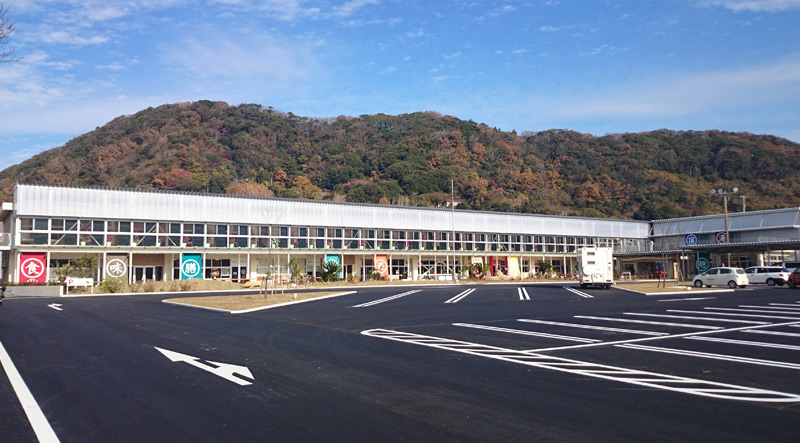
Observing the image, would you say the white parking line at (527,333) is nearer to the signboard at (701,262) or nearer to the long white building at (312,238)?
the long white building at (312,238)

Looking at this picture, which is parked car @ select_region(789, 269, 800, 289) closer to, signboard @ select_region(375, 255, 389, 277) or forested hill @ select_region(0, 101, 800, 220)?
signboard @ select_region(375, 255, 389, 277)

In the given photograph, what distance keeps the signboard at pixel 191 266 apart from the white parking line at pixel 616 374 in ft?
138

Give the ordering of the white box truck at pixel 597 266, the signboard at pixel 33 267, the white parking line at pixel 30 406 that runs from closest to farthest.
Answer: the white parking line at pixel 30 406, the white box truck at pixel 597 266, the signboard at pixel 33 267

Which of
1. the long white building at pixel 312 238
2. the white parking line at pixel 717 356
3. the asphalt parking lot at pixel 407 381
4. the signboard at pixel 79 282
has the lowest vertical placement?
the white parking line at pixel 717 356

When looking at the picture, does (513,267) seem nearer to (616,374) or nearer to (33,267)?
(33,267)

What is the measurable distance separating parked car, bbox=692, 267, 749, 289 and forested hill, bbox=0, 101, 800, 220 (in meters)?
55.1

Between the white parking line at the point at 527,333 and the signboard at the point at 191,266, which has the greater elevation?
the signboard at the point at 191,266

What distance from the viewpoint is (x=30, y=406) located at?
7270mm

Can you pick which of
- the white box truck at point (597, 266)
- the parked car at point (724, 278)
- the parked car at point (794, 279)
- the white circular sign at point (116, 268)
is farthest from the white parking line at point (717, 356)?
the white circular sign at point (116, 268)

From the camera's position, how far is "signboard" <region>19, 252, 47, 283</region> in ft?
147

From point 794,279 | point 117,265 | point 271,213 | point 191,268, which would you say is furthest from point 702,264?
point 117,265

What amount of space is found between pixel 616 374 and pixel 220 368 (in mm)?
6612

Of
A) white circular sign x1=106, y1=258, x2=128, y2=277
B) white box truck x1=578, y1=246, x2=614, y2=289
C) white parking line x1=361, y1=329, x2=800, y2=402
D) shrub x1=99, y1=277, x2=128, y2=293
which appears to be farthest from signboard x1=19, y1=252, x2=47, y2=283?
white parking line x1=361, y1=329, x2=800, y2=402

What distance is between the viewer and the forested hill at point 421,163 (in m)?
91.6
